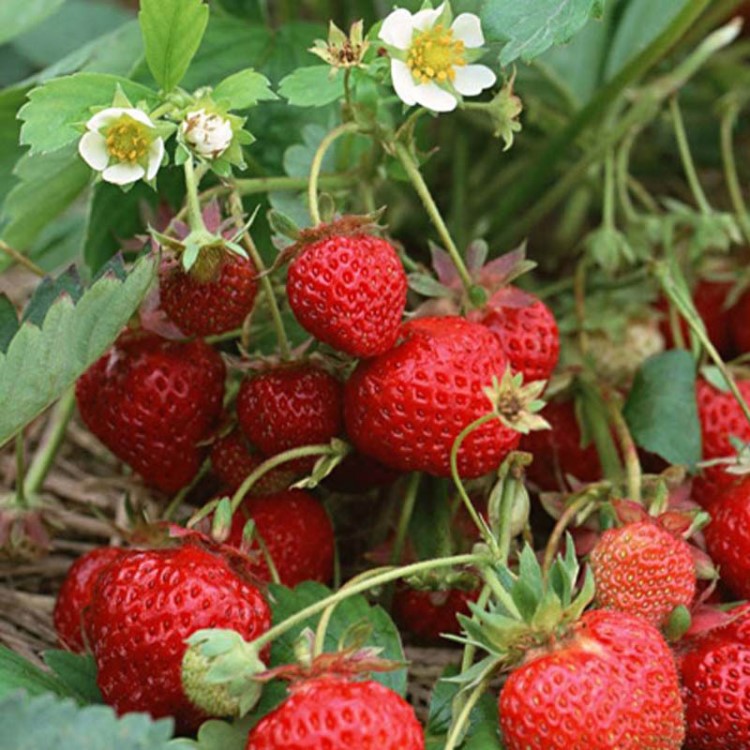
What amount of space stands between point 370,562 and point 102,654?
32 centimetres

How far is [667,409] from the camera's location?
114cm

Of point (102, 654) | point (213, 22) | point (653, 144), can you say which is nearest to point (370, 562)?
point (102, 654)

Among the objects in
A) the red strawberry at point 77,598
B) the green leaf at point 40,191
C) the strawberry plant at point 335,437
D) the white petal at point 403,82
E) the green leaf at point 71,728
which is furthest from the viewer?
the green leaf at point 40,191

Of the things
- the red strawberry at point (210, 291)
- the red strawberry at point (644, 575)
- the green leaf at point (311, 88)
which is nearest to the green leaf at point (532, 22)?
the green leaf at point (311, 88)

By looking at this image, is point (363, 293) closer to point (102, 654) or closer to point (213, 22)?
point (102, 654)

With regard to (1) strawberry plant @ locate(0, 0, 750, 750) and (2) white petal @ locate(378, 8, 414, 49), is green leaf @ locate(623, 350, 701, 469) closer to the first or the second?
(1) strawberry plant @ locate(0, 0, 750, 750)

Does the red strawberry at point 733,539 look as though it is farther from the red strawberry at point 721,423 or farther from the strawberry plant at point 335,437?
the red strawberry at point 721,423

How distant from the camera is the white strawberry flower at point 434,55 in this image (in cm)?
94

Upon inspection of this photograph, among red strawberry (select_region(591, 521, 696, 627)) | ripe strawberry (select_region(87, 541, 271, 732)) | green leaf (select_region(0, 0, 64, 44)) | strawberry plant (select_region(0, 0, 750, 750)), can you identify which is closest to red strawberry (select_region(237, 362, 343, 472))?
strawberry plant (select_region(0, 0, 750, 750))

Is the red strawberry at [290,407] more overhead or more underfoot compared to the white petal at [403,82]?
more underfoot

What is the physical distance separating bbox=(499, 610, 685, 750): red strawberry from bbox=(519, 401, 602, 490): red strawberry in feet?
1.16

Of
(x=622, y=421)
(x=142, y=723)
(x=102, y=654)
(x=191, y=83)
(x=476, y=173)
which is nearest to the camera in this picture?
(x=142, y=723)

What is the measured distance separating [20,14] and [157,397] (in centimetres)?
46

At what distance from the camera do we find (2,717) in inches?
28.9
